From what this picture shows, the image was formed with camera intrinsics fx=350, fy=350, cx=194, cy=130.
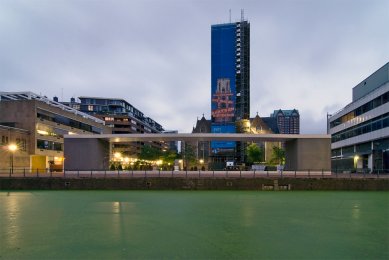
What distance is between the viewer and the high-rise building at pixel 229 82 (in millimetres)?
108688

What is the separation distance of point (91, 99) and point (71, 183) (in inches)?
5184

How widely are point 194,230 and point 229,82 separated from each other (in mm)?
95499

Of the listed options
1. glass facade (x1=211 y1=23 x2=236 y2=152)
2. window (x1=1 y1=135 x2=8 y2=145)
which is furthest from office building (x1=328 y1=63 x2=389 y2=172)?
window (x1=1 y1=135 x2=8 y2=145)

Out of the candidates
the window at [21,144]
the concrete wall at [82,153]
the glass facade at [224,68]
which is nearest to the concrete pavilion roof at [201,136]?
the concrete wall at [82,153]

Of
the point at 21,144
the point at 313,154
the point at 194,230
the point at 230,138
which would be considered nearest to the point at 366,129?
the point at 313,154

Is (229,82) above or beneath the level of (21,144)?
above

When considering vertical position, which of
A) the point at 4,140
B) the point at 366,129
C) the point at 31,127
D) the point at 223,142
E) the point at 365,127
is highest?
the point at 31,127

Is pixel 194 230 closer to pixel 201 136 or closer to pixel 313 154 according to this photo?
pixel 201 136

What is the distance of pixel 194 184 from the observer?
125 ft

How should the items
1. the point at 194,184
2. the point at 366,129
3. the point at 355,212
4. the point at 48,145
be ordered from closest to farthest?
the point at 355,212 → the point at 194,184 → the point at 366,129 → the point at 48,145

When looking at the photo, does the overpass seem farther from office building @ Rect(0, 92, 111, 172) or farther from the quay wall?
office building @ Rect(0, 92, 111, 172)

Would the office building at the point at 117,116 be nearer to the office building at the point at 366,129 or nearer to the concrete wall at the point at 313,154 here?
the office building at the point at 366,129

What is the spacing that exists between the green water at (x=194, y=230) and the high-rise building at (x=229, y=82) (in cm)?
8552

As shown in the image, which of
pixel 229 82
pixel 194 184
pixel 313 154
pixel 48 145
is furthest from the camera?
pixel 229 82
